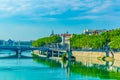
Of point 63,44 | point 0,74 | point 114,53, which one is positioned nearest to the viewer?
point 0,74

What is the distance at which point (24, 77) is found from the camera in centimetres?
3972

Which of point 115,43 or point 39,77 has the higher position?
point 115,43

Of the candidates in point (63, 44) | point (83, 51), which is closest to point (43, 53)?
point (83, 51)

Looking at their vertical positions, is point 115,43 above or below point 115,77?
above

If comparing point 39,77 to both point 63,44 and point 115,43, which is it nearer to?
point 115,43

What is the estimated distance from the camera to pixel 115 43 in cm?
5888

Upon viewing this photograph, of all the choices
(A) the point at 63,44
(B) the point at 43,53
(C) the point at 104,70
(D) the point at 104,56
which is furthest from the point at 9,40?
(C) the point at 104,70

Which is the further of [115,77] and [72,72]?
[72,72]

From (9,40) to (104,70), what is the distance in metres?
115

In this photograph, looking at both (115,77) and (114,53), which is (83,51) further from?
(115,77)

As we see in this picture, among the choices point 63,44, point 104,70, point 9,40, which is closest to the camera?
point 104,70

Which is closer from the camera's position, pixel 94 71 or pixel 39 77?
pixel 39 77

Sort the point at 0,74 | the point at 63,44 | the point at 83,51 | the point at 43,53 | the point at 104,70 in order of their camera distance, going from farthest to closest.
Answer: the point at 63,44, the point at 43,53, the point at 83,51, the point at 104,70, the point at 0,74

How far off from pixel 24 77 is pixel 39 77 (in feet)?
4.38
